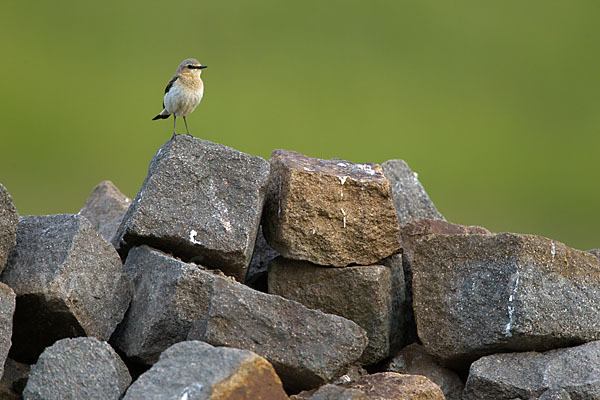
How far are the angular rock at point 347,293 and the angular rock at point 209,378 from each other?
2.32 m

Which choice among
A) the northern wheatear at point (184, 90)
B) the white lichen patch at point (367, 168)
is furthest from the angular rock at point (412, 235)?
the northern wheatear at point (184, 90)

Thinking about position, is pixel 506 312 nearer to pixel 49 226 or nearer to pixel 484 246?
pixel 484 246

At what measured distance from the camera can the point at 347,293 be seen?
Answer: 7996 millimetres

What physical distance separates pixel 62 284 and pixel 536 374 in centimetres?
400

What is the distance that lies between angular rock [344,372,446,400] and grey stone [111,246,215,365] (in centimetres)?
143

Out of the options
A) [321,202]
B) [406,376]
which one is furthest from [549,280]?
[321,202]

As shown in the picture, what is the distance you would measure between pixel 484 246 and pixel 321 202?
5.01ft

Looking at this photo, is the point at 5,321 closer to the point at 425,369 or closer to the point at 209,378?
the point at 209,378

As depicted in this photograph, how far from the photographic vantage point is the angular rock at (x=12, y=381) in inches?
266

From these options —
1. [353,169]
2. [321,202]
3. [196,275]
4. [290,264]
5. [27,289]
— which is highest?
[353,169]

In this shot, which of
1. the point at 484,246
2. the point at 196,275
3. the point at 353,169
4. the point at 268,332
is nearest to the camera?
the point at 268,332

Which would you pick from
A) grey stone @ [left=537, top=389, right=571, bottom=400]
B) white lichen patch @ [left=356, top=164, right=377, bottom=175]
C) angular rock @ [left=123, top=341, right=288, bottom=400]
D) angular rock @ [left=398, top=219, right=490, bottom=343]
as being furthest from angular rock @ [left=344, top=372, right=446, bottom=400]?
white lichen patch @ [left=356, top=164, right=377, bottom=175]

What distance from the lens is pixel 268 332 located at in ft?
A: 21.6

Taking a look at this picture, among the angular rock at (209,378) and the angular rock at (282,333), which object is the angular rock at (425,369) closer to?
the angular rock at (282,333)
